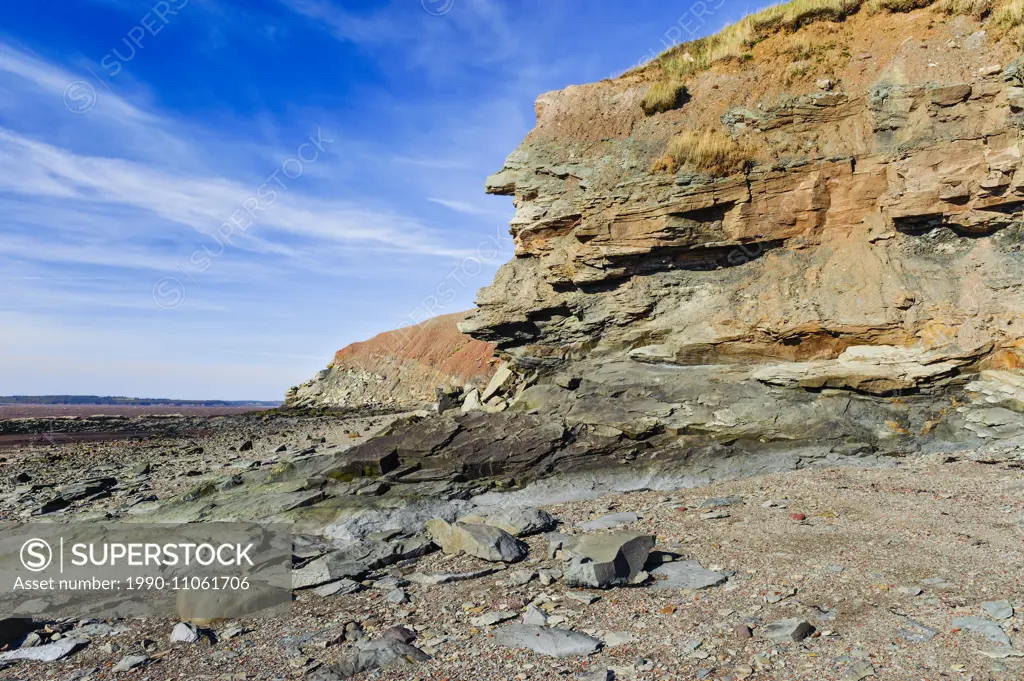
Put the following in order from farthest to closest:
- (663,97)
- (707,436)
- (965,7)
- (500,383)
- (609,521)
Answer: (500,383), (663,97), (965,7), (707,436), (609,521)

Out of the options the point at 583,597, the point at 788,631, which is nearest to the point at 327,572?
the point at 583,597

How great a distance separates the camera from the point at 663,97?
627 inches

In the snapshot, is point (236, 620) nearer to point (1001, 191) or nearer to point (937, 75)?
point (1001, 191)

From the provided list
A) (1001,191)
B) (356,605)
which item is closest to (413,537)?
(356,605)

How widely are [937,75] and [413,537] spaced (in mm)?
14941

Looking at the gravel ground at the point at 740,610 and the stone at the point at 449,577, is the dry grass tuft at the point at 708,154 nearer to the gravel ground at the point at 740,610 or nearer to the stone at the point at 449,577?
the gravel ground at the point at 740,610

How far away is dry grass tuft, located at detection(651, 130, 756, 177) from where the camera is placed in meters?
14.3

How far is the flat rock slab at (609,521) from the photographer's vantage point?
8.64 metres

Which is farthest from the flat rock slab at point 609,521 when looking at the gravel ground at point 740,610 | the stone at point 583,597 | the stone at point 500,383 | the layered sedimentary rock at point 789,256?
the stone at point 500,383

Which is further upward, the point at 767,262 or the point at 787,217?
the point at 787,217

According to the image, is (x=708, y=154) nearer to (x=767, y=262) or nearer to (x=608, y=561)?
(x=767, y=262)

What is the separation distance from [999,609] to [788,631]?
1.78 meters

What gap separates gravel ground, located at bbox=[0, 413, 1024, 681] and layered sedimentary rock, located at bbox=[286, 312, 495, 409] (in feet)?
173

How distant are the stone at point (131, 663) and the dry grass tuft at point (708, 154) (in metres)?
13.9
